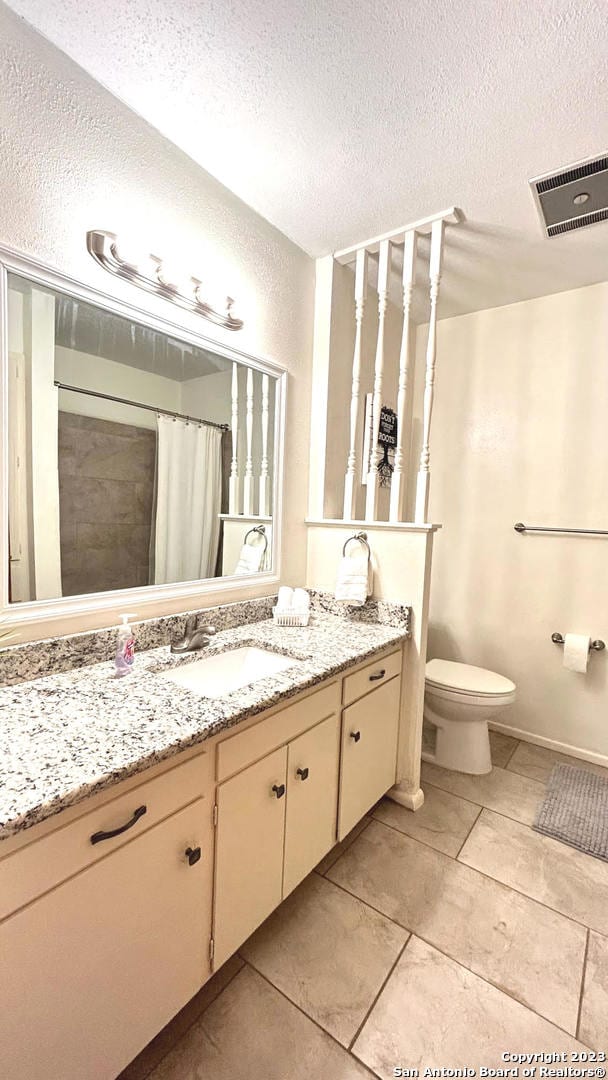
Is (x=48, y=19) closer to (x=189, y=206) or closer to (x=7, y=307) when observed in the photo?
(x=189, y=206)

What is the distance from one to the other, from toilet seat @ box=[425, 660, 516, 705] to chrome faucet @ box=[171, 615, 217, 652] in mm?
1195

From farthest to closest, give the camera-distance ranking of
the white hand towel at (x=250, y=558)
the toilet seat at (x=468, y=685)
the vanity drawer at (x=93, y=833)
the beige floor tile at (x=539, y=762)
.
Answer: the beige floor tile at (x=539, y=762)
the toilet seat at (x=468, y=685)
the white hand towel at (x=250, y=558)
the vanity drawer at (x=93, y=833)

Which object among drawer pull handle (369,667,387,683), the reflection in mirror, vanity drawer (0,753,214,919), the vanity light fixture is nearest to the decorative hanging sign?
the reflection in mirror

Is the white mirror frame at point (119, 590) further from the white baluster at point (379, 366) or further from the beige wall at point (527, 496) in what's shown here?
the beige wall at point (527, 496)

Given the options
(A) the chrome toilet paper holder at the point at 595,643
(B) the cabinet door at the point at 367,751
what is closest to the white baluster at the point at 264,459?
(B) the cabinet door at the point at 367,751

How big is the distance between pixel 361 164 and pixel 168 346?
2.99 feet

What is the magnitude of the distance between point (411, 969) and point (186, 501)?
5.04 ft

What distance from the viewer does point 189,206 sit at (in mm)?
1455

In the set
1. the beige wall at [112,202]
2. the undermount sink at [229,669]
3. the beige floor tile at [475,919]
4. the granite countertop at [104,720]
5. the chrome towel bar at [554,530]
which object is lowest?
the beige floor tile at [475,919]

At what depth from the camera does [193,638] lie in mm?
1390

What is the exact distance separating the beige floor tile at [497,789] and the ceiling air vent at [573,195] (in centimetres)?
240

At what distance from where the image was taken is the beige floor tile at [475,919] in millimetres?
1148

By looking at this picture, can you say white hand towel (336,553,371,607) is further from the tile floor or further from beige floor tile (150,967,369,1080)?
beige floor tile (150,967,369,1080)

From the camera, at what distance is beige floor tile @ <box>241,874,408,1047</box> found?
42.6 inches
